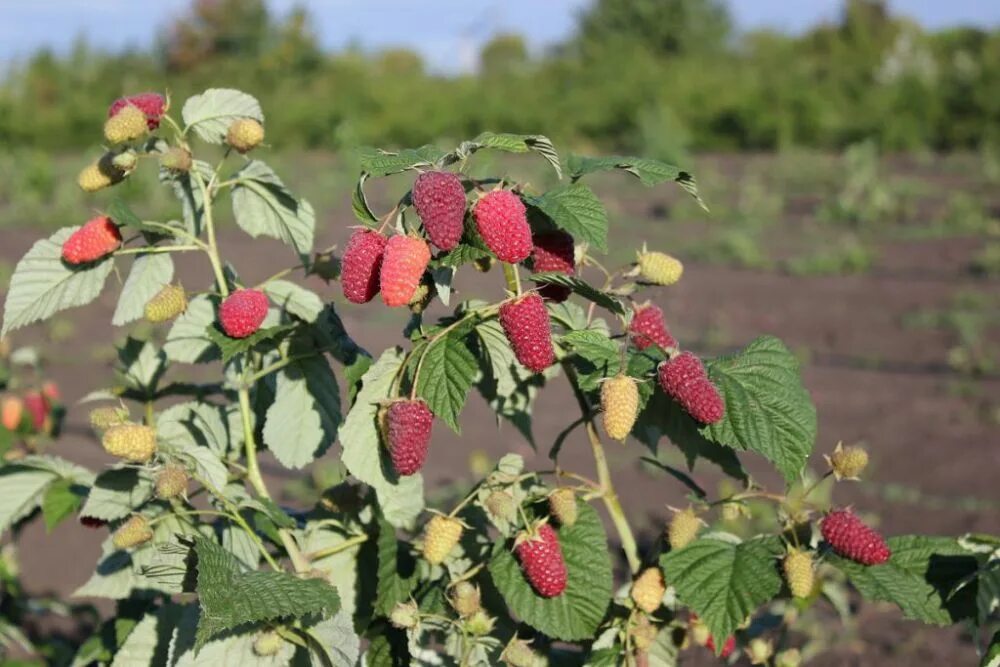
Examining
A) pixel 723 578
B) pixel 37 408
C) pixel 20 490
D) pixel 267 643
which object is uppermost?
pixel 723 578

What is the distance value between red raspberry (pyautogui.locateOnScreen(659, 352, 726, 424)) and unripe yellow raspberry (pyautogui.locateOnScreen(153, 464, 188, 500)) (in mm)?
571

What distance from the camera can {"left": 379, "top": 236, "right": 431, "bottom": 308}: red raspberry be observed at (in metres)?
1.24

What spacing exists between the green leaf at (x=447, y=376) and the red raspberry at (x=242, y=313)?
248 mm

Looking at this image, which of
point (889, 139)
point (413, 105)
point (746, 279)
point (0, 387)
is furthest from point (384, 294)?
point (413, 105)

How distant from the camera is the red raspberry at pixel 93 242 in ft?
5.28

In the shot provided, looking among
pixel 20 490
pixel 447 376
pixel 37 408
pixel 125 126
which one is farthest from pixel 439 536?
pixel 37 408

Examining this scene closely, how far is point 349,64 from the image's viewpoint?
28344 millimetres

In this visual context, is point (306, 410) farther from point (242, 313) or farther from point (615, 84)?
point (615, 84)

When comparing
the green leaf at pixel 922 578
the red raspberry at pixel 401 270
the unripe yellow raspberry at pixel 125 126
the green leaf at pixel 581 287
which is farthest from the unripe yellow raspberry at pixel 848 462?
the unripe yellow raspberry at pixel 125 126

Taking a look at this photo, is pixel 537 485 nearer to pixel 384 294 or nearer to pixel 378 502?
pixel 378 502

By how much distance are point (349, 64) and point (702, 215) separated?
18.8 m

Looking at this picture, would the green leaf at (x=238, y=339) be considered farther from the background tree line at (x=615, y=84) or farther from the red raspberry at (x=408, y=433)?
the background tree line at (x=615, y=84)

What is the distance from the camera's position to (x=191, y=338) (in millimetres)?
1670

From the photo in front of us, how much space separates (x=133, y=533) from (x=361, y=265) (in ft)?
1.51
